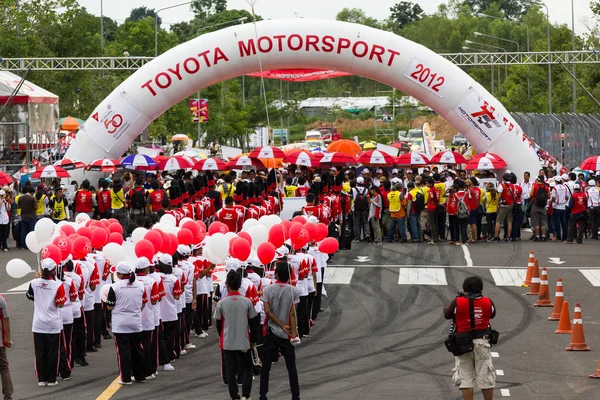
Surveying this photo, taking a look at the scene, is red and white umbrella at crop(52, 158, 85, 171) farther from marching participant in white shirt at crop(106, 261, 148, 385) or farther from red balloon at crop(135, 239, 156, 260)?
marching participant in white shirt at crop(106, 261, 148, 385)

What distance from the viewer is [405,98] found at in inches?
3807

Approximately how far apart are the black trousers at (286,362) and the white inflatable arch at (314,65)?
21100 millimetres

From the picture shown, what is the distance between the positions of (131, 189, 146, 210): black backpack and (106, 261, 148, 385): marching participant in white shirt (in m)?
12.6

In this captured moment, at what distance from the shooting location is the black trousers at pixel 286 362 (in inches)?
510


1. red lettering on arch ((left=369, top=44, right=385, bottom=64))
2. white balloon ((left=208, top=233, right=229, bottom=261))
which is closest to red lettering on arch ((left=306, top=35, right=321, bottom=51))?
red lettering on arch ((left=369, top=44, right=385, bottom=64))

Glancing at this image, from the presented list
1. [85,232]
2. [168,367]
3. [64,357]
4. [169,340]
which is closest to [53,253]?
[64,357]

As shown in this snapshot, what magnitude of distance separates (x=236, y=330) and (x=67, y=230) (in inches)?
170

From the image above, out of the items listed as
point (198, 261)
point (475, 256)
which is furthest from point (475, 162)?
point (198, 261)

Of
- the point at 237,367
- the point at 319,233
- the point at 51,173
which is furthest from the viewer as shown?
the point at 51,173

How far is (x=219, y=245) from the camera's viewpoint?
15.6 metres

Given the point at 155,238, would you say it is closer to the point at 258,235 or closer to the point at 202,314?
the point at 258,235

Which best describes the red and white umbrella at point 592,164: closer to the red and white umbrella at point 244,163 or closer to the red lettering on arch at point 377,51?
the red lettering on arch at point 377,51

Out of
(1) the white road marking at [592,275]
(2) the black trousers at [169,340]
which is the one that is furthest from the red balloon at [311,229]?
(1) the white road marking at [592,275]

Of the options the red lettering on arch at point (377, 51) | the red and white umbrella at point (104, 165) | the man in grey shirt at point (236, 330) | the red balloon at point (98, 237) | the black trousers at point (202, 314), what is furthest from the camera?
the red lettering on arch at point (377, 51)
